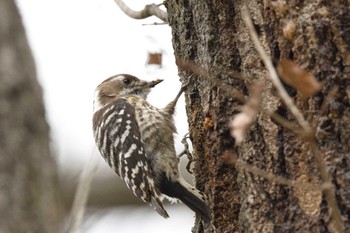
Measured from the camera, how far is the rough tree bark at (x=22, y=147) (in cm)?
700

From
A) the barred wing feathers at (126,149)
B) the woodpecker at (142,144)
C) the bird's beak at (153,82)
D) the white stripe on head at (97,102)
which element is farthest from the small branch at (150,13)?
the white stripe on head at (97,102)

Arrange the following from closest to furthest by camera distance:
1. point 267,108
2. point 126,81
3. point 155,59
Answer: point 267,108 < point 155,59 < point 126,81

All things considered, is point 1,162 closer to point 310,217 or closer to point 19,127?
point 19,127

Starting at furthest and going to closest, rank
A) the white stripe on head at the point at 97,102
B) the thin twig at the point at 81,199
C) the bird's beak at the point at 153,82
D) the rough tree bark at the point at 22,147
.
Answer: the rough tree bark at the point at 22,147
the white stripe on head at the point at 97,102
the bird's beak at the point at 153,82
the thin twig at the point at 81,199

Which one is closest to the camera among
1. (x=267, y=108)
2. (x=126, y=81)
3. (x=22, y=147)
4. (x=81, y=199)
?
(x=267, y=108)

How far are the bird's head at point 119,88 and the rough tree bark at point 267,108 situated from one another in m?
1.65

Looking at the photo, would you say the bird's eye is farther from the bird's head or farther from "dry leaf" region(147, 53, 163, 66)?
"dry leaf" region(147, 53, 163, 66)

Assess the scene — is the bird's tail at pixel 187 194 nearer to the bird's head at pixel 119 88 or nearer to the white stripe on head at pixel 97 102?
the bird's head at pixel 119 88

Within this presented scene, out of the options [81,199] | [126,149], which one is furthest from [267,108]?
[126,149]

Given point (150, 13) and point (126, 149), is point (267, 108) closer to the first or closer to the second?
point (150, 13)

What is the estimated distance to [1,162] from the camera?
710 centimetres

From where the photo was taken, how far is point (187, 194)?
15.6 ft

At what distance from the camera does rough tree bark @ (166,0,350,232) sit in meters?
3.39

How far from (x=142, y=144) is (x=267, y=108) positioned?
1896 mm
